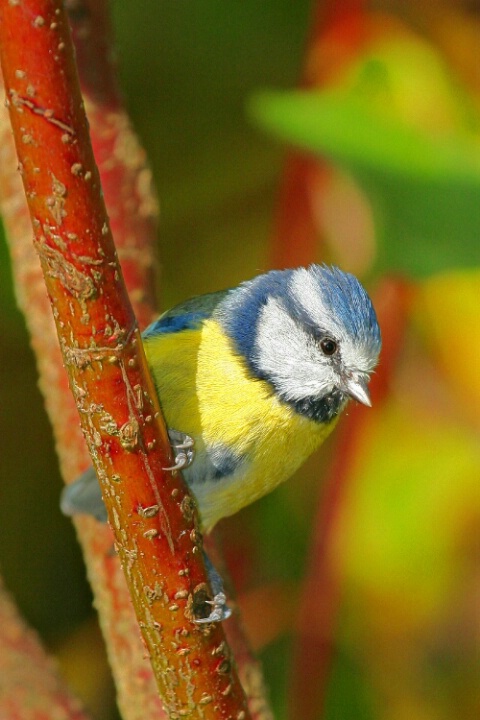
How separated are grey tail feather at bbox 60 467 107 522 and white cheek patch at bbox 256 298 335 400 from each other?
16.0 inches

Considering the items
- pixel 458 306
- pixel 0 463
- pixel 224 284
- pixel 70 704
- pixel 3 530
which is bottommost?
pixel 70 704

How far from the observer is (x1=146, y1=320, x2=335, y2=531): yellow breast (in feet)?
4.91

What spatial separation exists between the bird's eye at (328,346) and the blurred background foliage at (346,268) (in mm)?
366

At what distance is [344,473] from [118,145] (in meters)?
0.86

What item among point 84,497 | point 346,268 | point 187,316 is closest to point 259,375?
point 187,316

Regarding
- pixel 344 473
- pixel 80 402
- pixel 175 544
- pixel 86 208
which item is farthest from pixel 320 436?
pixel 86 208

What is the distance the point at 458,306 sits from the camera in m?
Result: 2.06

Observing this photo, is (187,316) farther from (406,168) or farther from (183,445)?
(406,168)

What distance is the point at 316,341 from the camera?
64.1 inches

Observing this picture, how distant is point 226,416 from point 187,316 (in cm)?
26

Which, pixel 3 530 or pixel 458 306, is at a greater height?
pixel 458 306

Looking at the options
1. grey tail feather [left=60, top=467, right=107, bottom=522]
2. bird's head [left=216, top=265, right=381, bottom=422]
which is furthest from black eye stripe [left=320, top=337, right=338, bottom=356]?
grey tail feather [left=60, top=467, right=107, bottom=522]

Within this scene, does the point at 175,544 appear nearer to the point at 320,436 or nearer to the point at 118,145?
the point at 320,436

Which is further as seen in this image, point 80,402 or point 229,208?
point 229,208
